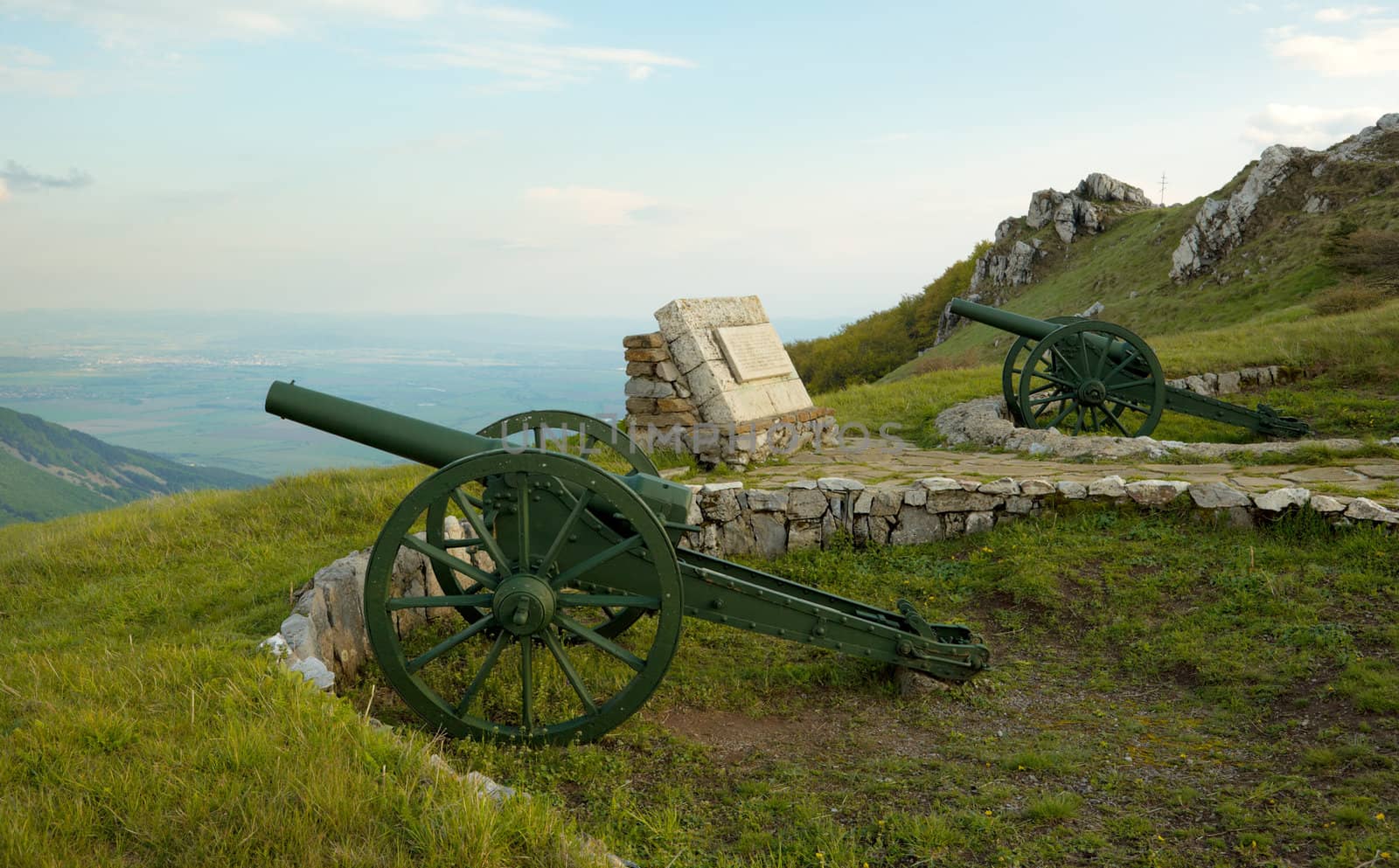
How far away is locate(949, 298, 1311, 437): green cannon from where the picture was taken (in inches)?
421

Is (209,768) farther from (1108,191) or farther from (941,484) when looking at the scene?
(1108,191)

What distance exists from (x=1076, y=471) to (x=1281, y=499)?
73.3 inches

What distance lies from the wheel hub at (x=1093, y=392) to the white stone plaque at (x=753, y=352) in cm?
343

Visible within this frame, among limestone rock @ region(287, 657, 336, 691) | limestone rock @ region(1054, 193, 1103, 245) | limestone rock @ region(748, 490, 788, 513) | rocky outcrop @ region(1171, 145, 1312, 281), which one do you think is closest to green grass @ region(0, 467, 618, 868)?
limestone rock @ region(287, 657, 336, 691)

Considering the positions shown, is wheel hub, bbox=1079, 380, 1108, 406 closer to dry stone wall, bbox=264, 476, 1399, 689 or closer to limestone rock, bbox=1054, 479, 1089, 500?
dry stone wall, bbox=264, 476, 1399, 689

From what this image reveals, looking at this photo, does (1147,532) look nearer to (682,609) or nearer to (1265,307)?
(682,609)

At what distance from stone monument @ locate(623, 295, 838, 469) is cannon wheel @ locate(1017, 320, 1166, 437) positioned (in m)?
3.13

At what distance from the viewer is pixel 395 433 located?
16.0ft

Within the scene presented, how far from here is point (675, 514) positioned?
16.3 ft

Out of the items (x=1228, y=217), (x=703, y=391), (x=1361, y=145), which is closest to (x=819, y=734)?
(x=703, y=391)

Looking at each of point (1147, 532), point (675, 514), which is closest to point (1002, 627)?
point (1147, 532)

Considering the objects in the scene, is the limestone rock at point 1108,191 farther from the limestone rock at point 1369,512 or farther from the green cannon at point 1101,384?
the limestone rock at point 1369,512

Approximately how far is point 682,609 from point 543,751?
37.6 inches

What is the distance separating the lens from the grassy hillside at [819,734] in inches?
126
